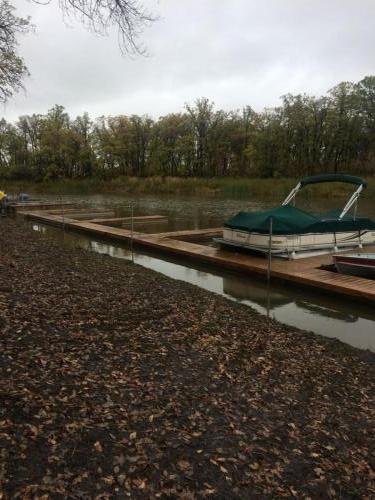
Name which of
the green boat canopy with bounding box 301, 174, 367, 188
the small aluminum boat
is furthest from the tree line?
the small aluminum boat

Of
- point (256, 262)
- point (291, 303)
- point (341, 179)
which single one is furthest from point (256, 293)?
point (341, 179)

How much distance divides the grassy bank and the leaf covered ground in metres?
36.1

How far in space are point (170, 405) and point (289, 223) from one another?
10.2 metres

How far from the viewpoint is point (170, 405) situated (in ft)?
13.7

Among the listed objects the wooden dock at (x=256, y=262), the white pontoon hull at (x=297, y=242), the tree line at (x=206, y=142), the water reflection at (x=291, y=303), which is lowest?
the water reflection at (x=291, y=303)

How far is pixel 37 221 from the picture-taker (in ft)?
81.5

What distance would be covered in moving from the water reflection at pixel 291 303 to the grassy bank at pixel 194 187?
29.7 metres

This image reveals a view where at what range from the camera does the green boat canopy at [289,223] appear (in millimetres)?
13358

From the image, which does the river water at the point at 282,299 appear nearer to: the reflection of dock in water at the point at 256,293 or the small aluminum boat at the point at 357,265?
the reflection of dock in water at the point at 256,293

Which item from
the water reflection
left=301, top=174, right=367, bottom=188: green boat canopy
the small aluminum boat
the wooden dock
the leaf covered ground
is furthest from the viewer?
left=301, top=174, right=367, bottom=188: green boat canopy

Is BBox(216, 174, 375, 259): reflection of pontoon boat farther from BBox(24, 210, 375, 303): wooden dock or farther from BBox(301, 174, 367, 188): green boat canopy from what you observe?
BBox(24, 210, 375, 303): wooden dock

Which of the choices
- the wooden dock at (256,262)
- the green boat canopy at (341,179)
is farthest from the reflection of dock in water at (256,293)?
the green boat canopy at (341,179)

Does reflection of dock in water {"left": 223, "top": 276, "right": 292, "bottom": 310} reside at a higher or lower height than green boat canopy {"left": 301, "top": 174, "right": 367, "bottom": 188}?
lower

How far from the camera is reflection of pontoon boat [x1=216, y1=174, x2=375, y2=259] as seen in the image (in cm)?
1337
